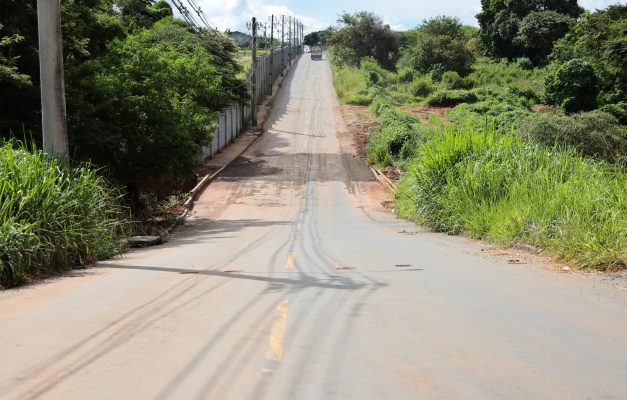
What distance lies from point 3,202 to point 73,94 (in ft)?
36.3

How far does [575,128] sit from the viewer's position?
33.0 meters

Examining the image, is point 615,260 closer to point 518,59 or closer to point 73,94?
point 73,94

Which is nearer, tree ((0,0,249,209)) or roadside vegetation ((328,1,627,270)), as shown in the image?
roadside vegetation ((328,1,627,270))

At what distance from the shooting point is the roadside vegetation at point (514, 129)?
40.4 feet

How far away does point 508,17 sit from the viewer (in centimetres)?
8419

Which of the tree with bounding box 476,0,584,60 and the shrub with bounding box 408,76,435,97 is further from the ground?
the tree with bounding box 476,0,584,60

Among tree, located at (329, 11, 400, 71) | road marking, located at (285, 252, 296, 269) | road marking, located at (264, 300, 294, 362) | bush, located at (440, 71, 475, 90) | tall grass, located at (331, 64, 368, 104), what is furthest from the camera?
tree, located at (329, 11, 400, 71)

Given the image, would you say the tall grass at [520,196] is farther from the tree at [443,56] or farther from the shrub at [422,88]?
the tree at [443,56]

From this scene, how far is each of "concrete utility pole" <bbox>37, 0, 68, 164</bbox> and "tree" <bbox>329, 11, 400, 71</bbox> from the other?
99696mm

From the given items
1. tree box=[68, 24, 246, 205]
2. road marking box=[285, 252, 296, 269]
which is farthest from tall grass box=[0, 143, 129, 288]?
tree box=[68, 24, 246, 205]

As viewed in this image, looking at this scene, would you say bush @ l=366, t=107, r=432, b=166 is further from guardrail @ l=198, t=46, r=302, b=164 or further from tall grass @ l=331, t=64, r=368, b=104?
tall grass @ l=331, t=64, r=368, b=104

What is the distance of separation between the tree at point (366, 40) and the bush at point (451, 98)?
44.8 m

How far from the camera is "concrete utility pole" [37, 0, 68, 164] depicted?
1345 cm

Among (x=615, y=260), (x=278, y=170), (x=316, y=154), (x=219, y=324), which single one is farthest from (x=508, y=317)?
(x=316, y=154)
